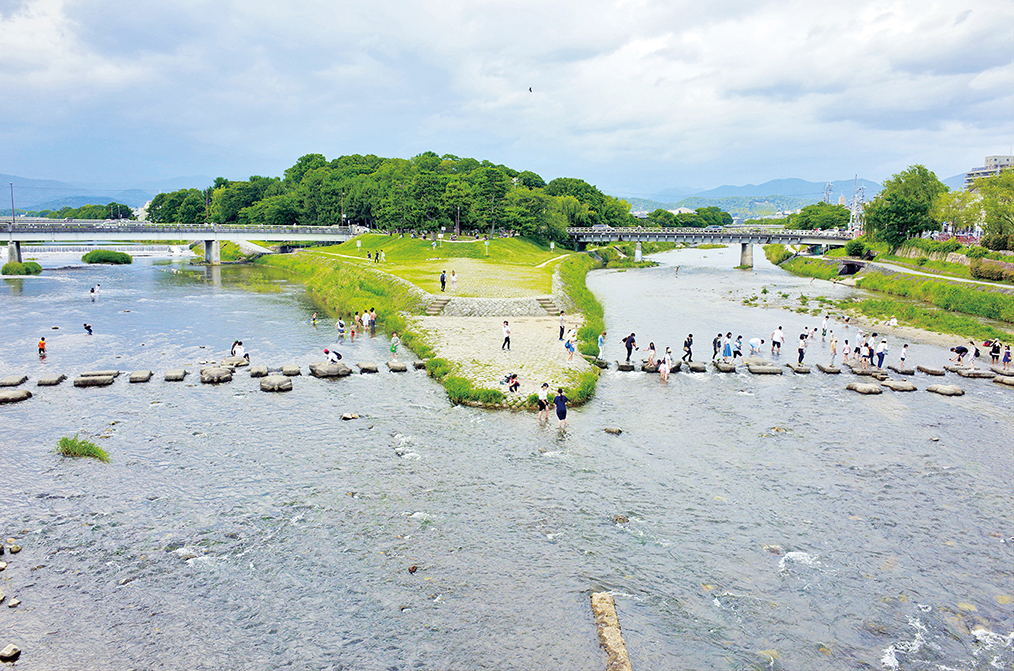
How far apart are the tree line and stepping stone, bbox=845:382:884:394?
74.5m

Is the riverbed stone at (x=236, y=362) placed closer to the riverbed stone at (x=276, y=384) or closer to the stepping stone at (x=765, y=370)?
the riverbed stone at (x=276, y=384)

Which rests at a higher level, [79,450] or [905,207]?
[905,207]

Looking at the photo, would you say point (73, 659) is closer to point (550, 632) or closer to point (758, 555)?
point (550, 632)

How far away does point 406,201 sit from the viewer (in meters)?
106

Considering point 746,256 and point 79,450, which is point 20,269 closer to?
point 79,450

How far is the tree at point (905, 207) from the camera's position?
9494cm

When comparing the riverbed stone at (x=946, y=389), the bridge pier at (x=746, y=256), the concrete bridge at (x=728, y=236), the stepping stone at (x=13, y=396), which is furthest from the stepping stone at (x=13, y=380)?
the bridge pier at (x=746, y=256)

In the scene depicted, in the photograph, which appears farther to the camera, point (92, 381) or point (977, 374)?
point (977, 374)

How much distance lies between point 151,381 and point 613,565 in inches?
1118

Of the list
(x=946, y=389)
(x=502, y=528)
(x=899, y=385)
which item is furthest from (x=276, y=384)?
(x=946, y=389)

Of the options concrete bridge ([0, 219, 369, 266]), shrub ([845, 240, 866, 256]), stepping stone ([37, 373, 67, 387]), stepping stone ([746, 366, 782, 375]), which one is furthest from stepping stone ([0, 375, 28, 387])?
shrub ([845, 240, 866, 256])

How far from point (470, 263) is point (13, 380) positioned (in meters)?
50.4

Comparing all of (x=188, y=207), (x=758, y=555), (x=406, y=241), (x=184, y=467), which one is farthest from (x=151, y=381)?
(x=188, y=207)

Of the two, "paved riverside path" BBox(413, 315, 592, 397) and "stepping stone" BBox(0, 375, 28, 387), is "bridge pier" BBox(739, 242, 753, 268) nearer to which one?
"paved riverside path" BBox(413, 315, 592, 397)
